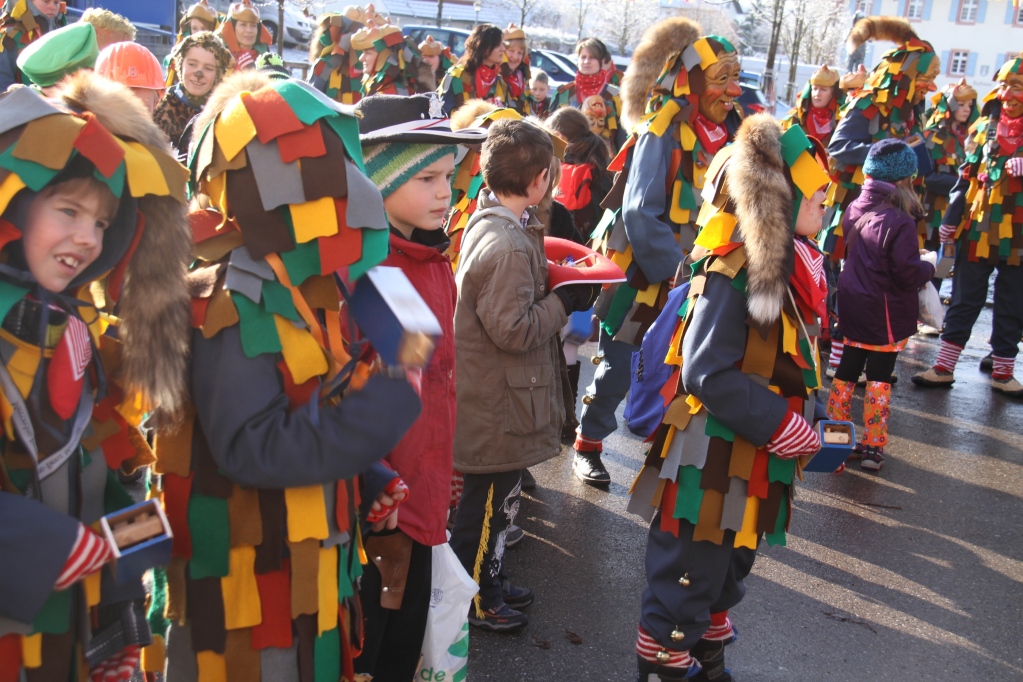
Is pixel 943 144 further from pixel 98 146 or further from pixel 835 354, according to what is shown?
pixel 98 146

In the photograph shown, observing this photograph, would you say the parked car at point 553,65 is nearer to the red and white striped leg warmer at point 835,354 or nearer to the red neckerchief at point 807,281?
the red and white striped leg warmer at point 835,354

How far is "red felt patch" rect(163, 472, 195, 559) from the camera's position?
194 centimetres

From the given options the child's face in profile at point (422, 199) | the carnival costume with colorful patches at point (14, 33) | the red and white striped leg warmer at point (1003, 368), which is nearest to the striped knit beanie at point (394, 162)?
the child's face in profile at point (422, 199)

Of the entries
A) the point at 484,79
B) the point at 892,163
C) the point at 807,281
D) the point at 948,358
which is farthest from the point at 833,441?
the point at 484,79

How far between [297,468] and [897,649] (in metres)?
2.62

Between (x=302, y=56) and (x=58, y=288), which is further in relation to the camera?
(x=302, y=56)

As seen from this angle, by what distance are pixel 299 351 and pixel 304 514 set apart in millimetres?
337

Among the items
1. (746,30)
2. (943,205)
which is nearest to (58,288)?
(943,205)

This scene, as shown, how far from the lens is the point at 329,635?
2035 millimetres

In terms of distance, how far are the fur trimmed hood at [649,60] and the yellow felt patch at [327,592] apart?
3575 millimetres

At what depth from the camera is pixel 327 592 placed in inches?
79.0

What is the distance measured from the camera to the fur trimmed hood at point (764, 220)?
2.65 metres

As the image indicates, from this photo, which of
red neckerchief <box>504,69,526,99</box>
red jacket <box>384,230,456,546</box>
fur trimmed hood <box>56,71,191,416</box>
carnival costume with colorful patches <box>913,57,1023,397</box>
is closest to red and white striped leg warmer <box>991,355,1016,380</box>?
carnival costume with colorful patches <box>913,57,1023,397</box>

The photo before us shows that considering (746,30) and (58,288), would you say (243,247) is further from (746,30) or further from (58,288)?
(746,30)
